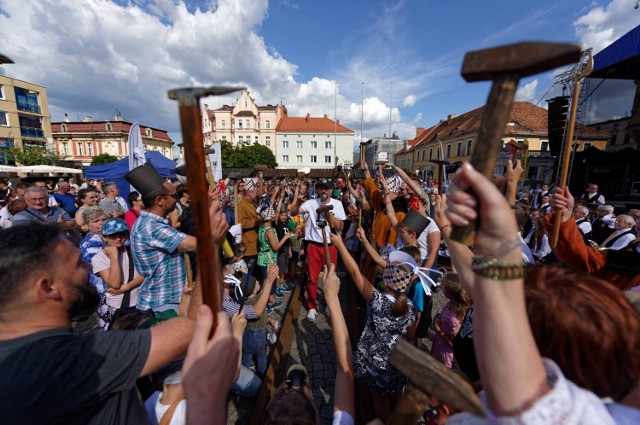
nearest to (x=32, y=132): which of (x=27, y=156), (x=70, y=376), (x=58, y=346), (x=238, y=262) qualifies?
(x=27, y=156)

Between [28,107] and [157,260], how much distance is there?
4952cm

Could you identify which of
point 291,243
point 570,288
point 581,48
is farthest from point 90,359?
point 291,243

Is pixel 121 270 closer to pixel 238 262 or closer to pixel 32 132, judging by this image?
pixel 238 262

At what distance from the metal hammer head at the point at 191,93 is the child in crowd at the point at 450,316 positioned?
2477mm

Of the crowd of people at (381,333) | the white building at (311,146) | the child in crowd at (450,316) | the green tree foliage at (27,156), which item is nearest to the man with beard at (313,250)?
the child in crowd at (450,316)

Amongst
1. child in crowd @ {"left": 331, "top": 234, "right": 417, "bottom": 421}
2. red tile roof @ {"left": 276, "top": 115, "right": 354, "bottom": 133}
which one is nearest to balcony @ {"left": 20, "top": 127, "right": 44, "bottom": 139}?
red tile roof @ {"left": 276, "top": 115, "right": 354, "bottom": 133}

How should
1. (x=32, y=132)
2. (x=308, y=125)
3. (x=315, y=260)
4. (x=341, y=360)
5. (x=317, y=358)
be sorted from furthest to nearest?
(x=308, y=125) < (x=32, y=132) < (x=315, y=260) < (x=317, y=358) < (x=341, y=360)

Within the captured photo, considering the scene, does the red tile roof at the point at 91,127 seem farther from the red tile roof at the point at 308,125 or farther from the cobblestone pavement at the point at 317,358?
the cobblestone pavement at the point at 317,358

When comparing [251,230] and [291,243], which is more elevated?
[251,230]

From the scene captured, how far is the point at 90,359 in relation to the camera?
101 centimetres

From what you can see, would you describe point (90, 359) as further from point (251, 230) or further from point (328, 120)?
point (328, 120)

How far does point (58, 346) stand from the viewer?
1.00 meters

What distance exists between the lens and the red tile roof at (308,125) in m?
60.8

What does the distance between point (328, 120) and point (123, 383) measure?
6698 cm
